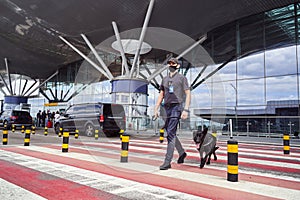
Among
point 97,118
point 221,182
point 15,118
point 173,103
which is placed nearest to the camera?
point 221,182

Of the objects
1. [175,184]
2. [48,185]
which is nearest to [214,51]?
[175,184]

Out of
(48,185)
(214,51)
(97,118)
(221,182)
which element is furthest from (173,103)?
(214,51)

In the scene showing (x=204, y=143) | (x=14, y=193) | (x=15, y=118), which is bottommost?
(x=14, y=193)

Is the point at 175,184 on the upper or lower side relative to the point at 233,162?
lower

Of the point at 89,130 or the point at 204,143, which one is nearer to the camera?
the point at 204,143

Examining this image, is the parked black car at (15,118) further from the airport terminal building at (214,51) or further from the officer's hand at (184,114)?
the officer's hand at (184,114)

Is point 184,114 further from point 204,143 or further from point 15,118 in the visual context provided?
point 15,118

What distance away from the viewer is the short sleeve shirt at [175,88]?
483 cm

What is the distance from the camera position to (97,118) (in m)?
14.3

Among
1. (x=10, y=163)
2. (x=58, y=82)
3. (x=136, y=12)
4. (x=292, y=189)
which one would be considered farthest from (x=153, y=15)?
(x=58, y=82)

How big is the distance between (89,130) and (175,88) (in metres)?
10.7

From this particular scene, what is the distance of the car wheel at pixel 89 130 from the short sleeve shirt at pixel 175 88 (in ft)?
33.5

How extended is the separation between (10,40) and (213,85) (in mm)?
21638

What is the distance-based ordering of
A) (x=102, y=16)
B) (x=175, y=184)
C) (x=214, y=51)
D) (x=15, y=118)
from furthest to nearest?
(x=214, y=51) → (x=15, y=118) → (x=102, y=16) → (x=175, y=184)
